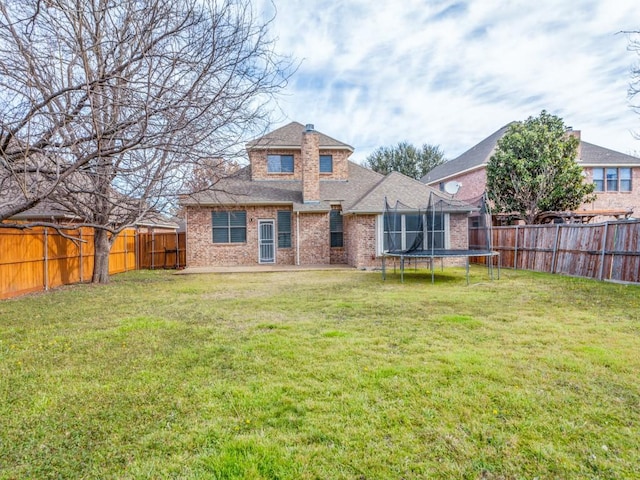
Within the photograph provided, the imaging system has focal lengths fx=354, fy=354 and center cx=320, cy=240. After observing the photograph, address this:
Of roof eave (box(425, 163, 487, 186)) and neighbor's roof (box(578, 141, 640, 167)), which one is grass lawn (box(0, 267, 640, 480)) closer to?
roof eave (box(425, 163, 487, 186))

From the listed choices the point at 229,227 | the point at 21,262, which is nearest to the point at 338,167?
the point at 229,227

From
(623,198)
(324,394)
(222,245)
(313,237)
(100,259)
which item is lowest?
(324,394)

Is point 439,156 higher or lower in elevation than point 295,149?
higher

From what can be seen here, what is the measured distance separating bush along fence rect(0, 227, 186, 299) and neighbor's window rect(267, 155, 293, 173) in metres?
6.71

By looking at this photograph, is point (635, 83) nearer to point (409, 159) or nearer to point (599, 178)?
point (599, 178)

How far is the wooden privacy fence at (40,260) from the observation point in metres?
8.25

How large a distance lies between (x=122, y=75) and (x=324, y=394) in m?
4.99

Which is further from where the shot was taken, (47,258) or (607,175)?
(607,175)

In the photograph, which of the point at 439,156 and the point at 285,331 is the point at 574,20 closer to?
the point at 285,331

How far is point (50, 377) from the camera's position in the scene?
3541 millimetres

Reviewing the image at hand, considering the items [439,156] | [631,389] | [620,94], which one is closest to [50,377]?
[631,389]

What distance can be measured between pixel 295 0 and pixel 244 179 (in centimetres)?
1072

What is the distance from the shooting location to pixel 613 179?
19594 mm

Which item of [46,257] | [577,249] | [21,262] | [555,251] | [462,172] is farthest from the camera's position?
[462,172]
